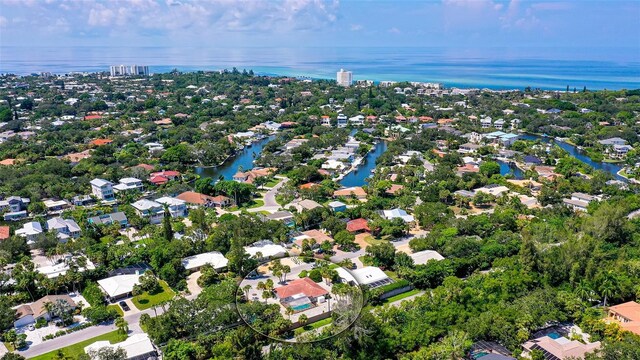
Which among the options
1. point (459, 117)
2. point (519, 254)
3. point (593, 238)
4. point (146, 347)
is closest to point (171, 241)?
point (146, 347)

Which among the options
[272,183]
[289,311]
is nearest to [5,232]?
[272,183]

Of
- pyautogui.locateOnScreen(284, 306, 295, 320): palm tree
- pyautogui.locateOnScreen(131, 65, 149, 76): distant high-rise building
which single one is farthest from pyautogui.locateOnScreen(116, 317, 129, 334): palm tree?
pyautogui.locateOnScreen(131, 65, 149, 76): distant high-rise building

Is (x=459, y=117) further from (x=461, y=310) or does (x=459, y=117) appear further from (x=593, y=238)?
(x=461, y=310)

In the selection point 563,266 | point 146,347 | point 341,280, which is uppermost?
point 341,280

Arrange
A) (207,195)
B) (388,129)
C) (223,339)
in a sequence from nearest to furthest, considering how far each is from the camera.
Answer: (223,339) < (207,195) < (388,129)

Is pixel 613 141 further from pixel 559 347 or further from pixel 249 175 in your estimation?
pixel 559 347
